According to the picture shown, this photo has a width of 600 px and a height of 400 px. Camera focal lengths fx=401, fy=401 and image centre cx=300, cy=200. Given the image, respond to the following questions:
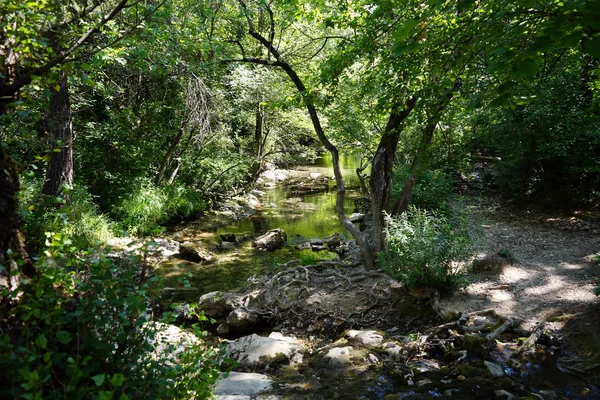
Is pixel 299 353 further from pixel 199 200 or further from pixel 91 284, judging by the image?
pixel 199 200

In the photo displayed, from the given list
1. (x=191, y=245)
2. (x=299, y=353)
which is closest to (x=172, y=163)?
(x=191, y=245)

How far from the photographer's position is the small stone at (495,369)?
4.49m

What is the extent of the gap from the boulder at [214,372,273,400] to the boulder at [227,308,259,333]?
1.98 meters

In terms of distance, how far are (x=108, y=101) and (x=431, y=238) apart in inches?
420

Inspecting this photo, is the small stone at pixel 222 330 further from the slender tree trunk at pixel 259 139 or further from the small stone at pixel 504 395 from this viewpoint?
the slender tree trunk at pixel 259 139

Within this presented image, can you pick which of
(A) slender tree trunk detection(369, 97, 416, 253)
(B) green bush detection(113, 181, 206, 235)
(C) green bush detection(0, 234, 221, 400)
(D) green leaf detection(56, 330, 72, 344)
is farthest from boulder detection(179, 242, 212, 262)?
(D) green leaf detection(56, 330, 72, 344)

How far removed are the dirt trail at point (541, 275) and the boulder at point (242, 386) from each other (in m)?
3.09

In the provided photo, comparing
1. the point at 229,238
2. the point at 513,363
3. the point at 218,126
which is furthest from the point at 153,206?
the point at 513,363

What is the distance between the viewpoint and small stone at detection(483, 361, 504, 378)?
4.49m

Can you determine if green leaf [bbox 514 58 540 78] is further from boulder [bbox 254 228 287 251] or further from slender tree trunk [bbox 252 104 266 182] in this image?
slender tree trunk [bbox 252 104 266 182]

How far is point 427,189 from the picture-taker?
11742 millimetres

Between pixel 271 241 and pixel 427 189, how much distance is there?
4835 mm

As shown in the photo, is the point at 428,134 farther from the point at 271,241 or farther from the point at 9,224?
the point at 9,224

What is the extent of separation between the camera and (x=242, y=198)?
17359 mm
